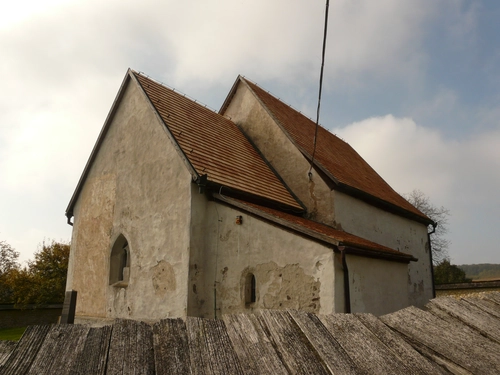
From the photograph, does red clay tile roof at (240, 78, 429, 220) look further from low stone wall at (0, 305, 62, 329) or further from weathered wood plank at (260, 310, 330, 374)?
low stone wall at (0, 305, 62, 329)

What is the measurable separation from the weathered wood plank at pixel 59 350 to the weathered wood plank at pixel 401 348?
1639 mm

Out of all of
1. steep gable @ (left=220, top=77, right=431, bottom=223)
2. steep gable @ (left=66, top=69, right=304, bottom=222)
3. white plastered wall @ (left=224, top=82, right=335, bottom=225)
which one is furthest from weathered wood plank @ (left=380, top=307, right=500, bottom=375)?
steep gable @ (left=220, top=77, right=431, bottom=223)

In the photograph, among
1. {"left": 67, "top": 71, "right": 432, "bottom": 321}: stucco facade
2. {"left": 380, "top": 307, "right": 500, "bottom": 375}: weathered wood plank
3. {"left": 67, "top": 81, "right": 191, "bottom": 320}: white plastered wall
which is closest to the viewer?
{"left": 380, "top": 307, "right": 500, "bottom": 375}: weathered wood plank

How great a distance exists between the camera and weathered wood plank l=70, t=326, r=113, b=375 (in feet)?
6.20

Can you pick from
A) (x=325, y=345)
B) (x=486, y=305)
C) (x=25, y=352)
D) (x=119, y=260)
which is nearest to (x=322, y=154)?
(x=119, y=260)

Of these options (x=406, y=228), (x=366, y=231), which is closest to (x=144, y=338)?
(x=366, y=231)

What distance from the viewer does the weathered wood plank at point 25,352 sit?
188cm

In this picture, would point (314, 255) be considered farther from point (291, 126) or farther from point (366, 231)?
point (291, 126)

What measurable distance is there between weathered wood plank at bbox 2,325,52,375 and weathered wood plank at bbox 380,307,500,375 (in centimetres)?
205

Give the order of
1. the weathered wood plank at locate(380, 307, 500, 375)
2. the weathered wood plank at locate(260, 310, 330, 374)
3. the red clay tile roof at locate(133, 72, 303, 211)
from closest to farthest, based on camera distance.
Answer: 1. the weathered wood plank at locate(260, 310, 330, 374)
2. the weathered wood plank at locate(380, 307, 500, 375)
3. the red clay tile roof at locate(133, 72, 303, 211)

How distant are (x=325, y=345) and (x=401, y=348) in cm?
50

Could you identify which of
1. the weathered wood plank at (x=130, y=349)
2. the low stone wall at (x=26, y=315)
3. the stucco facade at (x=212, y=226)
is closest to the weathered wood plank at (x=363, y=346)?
the weathered wood plank at (x=130, y=349)

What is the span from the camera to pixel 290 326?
2250mm

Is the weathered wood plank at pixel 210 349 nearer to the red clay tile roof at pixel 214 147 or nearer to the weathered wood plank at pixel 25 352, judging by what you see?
the weathered wood plank at pixel 25 352
